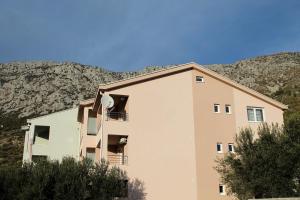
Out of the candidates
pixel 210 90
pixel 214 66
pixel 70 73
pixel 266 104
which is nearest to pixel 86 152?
pixel 210 90

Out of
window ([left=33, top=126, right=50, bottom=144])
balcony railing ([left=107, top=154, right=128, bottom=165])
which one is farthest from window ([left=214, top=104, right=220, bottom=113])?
window ([left=33, top=126, right=50, bottom=144])

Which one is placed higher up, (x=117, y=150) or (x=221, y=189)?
(x=117, y=150)

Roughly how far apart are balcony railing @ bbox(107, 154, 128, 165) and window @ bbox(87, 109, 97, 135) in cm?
651

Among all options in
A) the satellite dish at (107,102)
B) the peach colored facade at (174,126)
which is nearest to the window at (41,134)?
the peach colored facade at (174,126)

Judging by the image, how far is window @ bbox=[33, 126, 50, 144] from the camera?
148 ft

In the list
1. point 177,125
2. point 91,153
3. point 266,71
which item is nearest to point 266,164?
point 177,125

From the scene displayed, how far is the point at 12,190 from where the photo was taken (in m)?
26.7

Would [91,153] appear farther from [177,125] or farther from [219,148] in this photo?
[219,148]

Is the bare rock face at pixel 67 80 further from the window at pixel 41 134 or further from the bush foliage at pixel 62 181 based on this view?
the bush foliage at pixel 62 181

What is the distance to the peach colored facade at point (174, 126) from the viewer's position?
102 feet

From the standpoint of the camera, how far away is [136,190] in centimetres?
3003

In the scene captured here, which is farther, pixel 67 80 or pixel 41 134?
pixel 67 80

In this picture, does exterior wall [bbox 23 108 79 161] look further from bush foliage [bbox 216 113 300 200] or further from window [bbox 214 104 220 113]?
bush foliage [bbox 216 113 300 200]

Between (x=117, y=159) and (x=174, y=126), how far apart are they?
5341 mm
